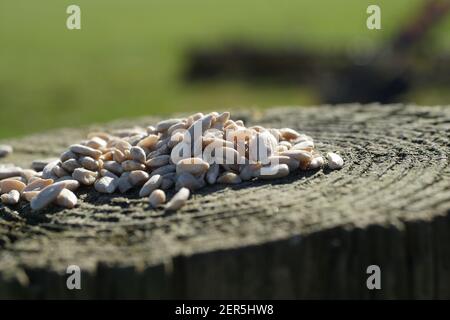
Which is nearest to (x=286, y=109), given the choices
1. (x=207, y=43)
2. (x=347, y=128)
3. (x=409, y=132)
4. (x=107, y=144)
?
(x=347, y=128)

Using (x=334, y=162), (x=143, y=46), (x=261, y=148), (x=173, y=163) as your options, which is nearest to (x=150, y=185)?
(x=173, y=163)

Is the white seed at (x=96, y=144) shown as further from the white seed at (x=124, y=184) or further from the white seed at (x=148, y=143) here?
the white seed at (x=124, y=184)

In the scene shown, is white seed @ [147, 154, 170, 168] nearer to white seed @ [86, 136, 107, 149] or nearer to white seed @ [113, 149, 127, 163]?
white seed @ [113, 149, 127, 163]

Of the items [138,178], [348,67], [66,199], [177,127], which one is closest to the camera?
[66,199]

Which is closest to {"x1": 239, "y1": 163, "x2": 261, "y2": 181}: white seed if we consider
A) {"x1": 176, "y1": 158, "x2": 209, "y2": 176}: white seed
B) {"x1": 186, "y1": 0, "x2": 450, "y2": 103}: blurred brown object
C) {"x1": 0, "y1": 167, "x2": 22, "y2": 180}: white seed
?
{"x1": 176, "y1": 158, "x2": 209, "y2": 176}: white seed

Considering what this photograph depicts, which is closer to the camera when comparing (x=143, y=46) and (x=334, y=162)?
(x=334, y=162)

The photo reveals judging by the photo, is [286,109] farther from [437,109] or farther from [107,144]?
[107,144]

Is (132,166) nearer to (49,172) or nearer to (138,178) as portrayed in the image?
(138,178)
